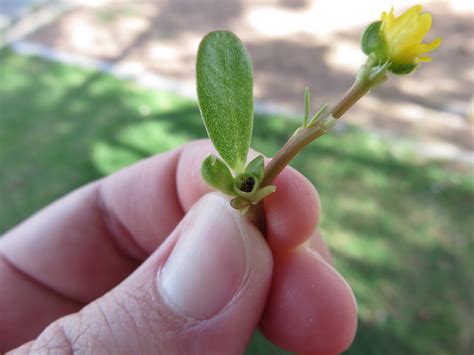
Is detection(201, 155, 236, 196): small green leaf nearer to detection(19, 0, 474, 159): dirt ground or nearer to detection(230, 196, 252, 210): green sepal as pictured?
detection(230, 196, 252, 210): green sepal

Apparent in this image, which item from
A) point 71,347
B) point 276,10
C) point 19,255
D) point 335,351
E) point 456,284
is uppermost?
point 71,347

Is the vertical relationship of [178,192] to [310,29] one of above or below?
above

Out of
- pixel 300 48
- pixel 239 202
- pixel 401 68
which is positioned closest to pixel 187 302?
pixel 239 202

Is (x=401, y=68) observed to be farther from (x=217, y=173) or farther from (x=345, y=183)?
(x=345, y=183)

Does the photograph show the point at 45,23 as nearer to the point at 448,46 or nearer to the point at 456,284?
the point at 448,46

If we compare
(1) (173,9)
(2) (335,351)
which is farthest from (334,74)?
(2) (335,351)

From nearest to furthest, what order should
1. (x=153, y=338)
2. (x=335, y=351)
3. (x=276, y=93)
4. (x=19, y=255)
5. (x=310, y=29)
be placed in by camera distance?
(x=153, y=338)
(x=335, y=351)
(x=19, y=255)
(x=276, y=93)
(x=310, y=29)
